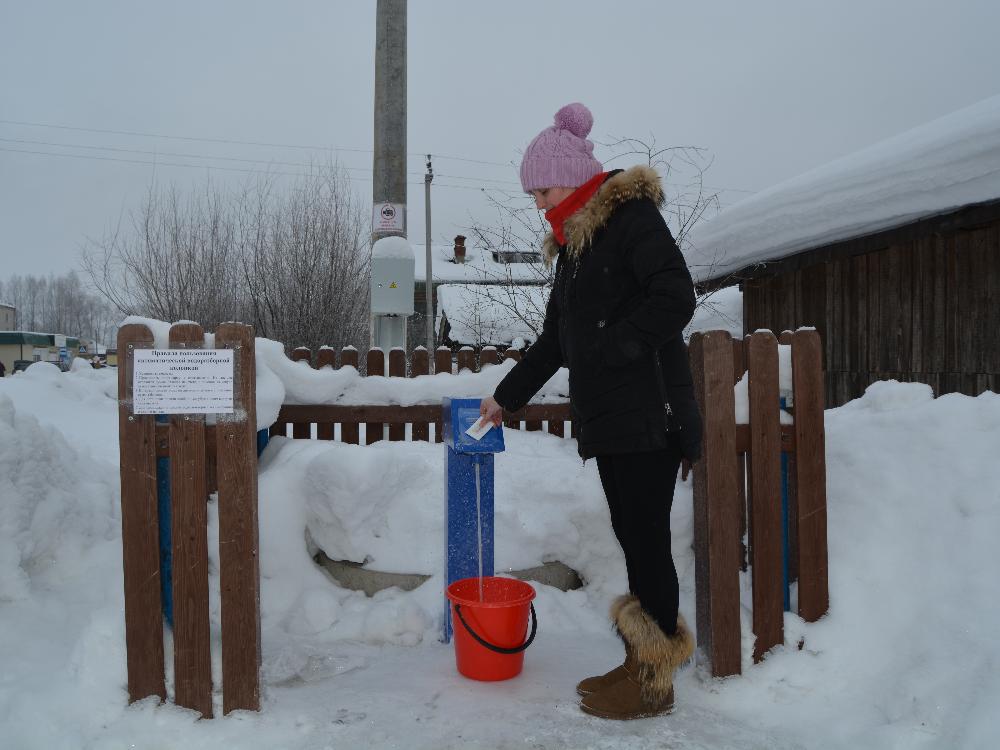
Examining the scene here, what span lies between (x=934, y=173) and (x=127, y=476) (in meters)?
5.22

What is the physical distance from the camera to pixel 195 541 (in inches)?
98.7

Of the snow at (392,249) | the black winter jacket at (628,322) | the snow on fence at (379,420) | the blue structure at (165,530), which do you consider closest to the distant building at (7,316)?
the snow at (392,249)

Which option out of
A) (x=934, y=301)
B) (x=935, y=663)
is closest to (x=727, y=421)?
(x=935, y=663)

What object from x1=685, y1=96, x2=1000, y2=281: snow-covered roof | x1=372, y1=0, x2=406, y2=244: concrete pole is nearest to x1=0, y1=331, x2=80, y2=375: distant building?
x1=372, y1=0, x2=406, y2=244: concrete pole

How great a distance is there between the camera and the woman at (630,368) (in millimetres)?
2320

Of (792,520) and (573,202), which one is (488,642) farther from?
(573,202)

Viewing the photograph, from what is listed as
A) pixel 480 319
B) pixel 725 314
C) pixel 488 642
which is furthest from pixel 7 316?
pixel 488 642

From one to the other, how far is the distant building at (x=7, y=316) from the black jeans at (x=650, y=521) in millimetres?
75181

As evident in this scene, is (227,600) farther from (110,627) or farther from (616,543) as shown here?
(616,543)

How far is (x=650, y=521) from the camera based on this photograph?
2.43m

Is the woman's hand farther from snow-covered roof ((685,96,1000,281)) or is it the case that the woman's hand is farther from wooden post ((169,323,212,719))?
snow-covered roof ((685,96,1000,281))

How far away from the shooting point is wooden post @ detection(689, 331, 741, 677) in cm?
271

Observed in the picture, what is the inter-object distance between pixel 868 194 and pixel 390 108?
397 cm

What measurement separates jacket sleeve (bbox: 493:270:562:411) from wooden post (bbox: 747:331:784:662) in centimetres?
74
